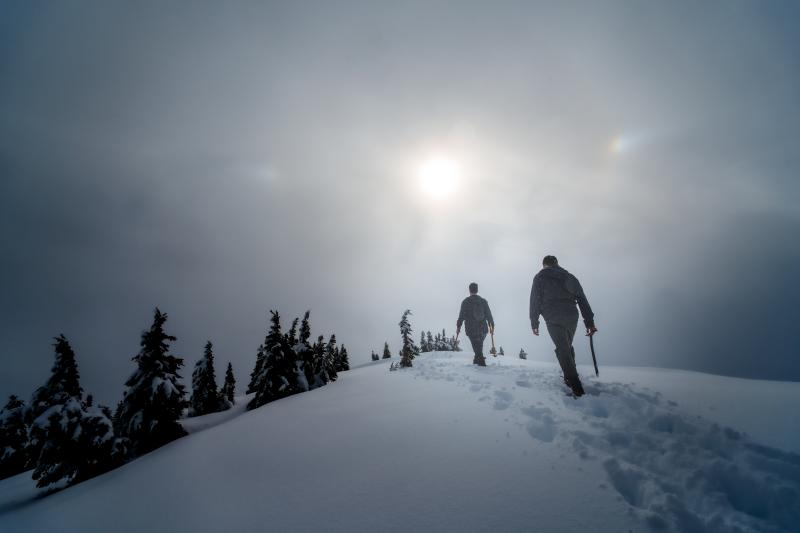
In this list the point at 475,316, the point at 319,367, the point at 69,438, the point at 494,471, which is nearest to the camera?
the point at 494,471

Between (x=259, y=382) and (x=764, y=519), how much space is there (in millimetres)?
21987

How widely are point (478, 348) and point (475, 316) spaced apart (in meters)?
1.43

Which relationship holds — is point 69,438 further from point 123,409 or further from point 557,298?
point 557,298

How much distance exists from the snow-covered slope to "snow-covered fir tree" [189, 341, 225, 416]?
125 feet

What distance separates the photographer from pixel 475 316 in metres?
13.2

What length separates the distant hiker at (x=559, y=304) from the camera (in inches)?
295

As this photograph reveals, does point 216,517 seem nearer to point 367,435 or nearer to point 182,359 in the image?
point 367,435

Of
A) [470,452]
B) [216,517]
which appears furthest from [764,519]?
[216,517]

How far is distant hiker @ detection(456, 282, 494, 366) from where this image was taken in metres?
13.0

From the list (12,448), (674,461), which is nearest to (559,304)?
(674,461)

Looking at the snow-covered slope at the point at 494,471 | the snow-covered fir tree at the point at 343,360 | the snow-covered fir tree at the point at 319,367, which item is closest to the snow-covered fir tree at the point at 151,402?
the snow-covered fir tree at the point at 319,367

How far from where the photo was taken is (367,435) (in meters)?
4.55

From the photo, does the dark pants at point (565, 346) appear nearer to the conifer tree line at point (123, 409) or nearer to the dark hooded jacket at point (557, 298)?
the dark hooded jacket at point (557, 298)

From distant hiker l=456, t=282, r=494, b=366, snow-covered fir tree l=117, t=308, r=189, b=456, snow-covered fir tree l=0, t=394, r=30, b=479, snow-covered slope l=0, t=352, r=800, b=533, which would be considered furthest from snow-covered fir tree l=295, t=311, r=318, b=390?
snow-covered fir tree l=0, t=394, r=30, b=479
